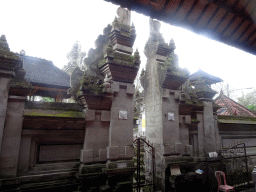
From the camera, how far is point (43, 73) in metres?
13.2

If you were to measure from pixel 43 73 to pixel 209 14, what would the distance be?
13.4 m

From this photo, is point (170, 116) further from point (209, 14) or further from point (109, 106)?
point (209, 14)

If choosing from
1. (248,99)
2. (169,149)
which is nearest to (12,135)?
(169,149)

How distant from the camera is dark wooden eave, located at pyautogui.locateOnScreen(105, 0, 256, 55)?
1.94 m

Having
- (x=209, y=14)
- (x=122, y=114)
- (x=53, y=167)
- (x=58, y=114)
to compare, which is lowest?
(x=53, y=167)

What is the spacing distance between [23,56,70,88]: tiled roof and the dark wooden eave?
36.4ft

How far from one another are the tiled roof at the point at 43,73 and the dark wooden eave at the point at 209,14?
11093mm

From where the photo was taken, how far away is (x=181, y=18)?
2.13 m

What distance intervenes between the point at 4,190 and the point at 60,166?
1.38 m

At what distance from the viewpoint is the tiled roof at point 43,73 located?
468 inches

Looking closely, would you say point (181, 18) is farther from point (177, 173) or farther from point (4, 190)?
point (177, 173)

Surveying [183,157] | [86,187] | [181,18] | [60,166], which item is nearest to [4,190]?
A: [60,166]

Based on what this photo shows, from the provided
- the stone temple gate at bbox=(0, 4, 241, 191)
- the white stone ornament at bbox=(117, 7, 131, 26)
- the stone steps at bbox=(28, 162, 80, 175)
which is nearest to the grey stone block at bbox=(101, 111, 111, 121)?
the stone temple gate at bbox=(0, 4, 241, 191)

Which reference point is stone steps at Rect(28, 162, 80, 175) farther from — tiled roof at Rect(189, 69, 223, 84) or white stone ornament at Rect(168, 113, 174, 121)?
tiled roof at Rect(189, 69, 223, 84)
